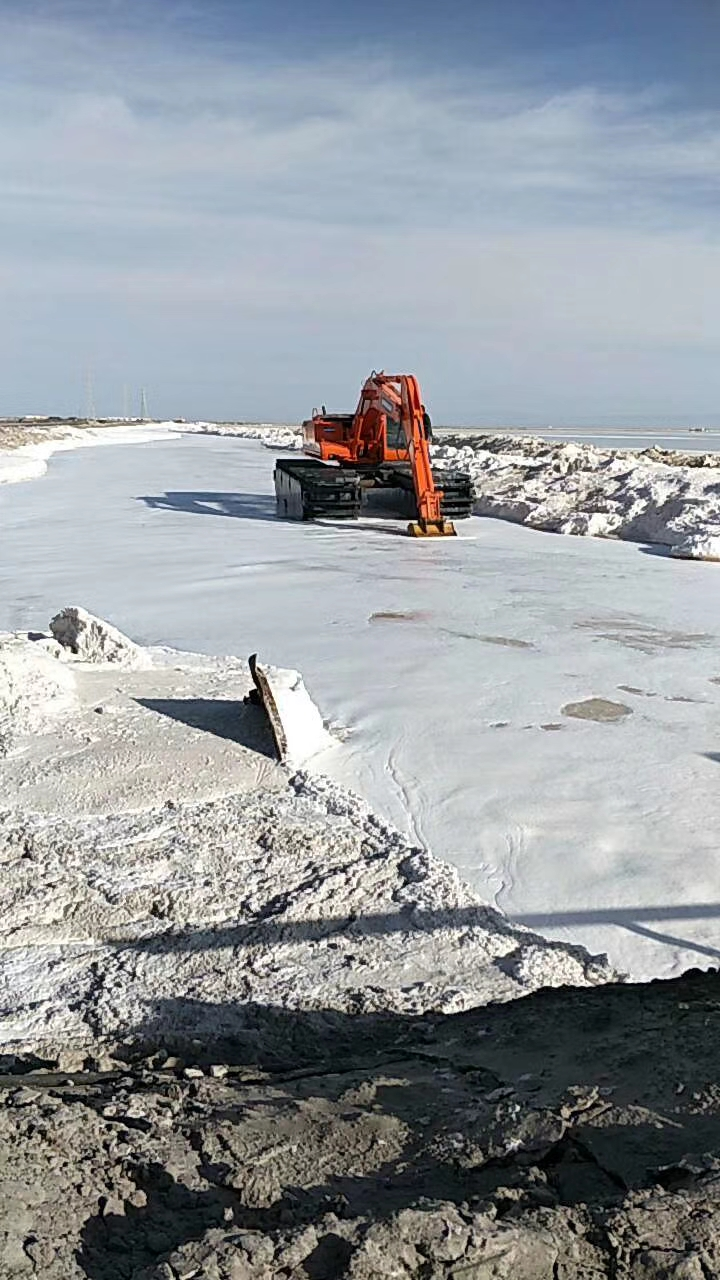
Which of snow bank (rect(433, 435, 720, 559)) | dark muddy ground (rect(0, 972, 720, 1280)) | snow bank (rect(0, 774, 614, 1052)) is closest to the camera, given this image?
dark muddy ground (rect(0, 972, 720, 1280))

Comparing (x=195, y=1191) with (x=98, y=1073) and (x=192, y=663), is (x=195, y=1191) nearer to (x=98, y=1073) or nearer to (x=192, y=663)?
(x=98, y=1073)

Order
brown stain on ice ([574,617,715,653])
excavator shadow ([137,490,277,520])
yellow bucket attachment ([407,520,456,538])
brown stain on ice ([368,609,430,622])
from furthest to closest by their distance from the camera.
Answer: excavator shadow ([137,490,277,520]) → yellow bucket attachment ([407,520,456,538]) → brown stain on ice ([368,609,430,622]) → brown stain on ice ([574,617,715,653])

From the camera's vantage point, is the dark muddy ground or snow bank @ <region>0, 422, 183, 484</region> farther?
snow bank @ <region>0, 422, 183, 484</region>

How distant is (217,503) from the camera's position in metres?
21.3

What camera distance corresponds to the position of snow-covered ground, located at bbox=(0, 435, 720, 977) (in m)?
4.71

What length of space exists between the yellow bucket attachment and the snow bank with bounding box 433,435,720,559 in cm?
191

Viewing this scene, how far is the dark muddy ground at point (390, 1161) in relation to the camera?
2.01 meters

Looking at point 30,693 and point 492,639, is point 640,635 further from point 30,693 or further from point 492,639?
point 30,693

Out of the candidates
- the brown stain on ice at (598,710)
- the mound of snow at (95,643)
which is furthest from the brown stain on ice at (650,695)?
the mound of snow at (95,643)

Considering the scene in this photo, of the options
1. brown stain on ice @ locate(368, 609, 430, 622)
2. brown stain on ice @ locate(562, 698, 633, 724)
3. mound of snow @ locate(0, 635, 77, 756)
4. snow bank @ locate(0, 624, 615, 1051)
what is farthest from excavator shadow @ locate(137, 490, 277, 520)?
snow bank @ locate(0, 624, 615, 1051)

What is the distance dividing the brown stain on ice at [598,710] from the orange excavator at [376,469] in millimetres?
8971

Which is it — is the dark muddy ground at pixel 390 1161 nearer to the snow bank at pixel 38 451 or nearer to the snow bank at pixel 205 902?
the snow bank at pixel 205 902

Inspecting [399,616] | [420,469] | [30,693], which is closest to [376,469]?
[420,469]

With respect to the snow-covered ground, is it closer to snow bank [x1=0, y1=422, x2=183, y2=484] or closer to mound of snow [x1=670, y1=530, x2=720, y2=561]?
mound of snow [x1=670, y1=530, x2=720, y2=561]
